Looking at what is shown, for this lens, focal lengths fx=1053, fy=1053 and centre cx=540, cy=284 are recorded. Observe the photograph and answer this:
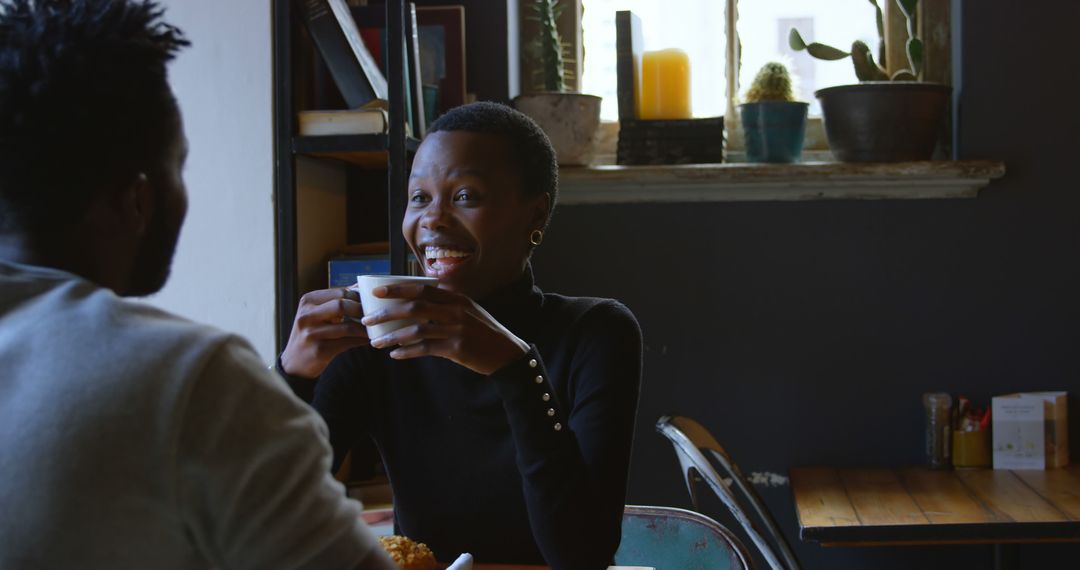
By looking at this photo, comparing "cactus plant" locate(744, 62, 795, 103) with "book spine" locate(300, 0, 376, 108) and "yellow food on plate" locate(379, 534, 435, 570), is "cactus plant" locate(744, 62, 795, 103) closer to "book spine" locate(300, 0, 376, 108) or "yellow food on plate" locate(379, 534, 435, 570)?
"book spine" locate(300, 0, 376, 108)

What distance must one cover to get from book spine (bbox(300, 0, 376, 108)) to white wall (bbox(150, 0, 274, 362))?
10 cm

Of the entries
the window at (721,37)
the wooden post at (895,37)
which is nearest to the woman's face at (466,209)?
the window at (721,37)

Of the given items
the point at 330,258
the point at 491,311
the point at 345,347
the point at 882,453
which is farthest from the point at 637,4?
the point at 345,347

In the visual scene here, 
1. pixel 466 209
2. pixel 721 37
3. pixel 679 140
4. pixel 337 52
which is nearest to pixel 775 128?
pixel 679 140

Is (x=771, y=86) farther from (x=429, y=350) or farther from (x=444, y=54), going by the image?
(x=429, y=350)

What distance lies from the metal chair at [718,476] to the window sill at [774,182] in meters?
0.67

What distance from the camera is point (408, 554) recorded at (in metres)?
1.13

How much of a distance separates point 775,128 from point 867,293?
488 mm

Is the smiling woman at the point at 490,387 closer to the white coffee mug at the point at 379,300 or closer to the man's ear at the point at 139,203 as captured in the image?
the white coffee mug at the point at 379,300

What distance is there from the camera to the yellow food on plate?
3.67 ft

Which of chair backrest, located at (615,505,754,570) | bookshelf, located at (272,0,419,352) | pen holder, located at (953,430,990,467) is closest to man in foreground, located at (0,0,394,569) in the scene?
chair backrest, located at (615,505,754,570)

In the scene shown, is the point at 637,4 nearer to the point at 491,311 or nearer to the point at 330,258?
the point at 330,258

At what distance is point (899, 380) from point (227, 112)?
1767mm

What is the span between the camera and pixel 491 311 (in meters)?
1.53
